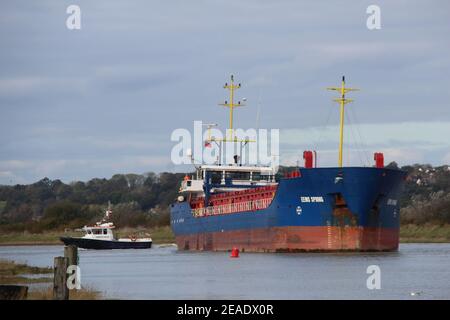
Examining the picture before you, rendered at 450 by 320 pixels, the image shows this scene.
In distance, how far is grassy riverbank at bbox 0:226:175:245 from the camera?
377 ft

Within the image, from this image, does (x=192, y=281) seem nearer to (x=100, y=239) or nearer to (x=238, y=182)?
(x=238, y=182)

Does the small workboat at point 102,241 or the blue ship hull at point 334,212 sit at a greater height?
the blue ship hull at point 334,212

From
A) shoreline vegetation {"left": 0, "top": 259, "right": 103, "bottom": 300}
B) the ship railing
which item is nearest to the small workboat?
the ship railing

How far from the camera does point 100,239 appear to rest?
87000 millimetres

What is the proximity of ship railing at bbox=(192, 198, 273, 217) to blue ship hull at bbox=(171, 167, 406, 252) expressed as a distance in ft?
2.36

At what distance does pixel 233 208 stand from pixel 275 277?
1070 inches

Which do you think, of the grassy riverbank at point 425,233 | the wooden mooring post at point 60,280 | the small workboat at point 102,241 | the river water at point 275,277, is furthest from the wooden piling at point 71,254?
the grassy riverbank at point 425,233

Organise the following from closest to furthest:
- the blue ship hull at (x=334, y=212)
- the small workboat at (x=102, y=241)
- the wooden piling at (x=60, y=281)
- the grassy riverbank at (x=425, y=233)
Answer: the wooden piling at (x=60, y=281) < the blue ship hull at (x=334, y=212) < the small workboat at (x=102, y=241) < the grassy riverbank at (x=425, y=233)

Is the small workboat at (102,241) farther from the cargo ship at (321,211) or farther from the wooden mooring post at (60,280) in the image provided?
the wooden mooring post at (60,280)

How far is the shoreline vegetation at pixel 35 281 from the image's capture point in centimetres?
3089

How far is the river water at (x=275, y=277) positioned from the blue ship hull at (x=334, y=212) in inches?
47.0
